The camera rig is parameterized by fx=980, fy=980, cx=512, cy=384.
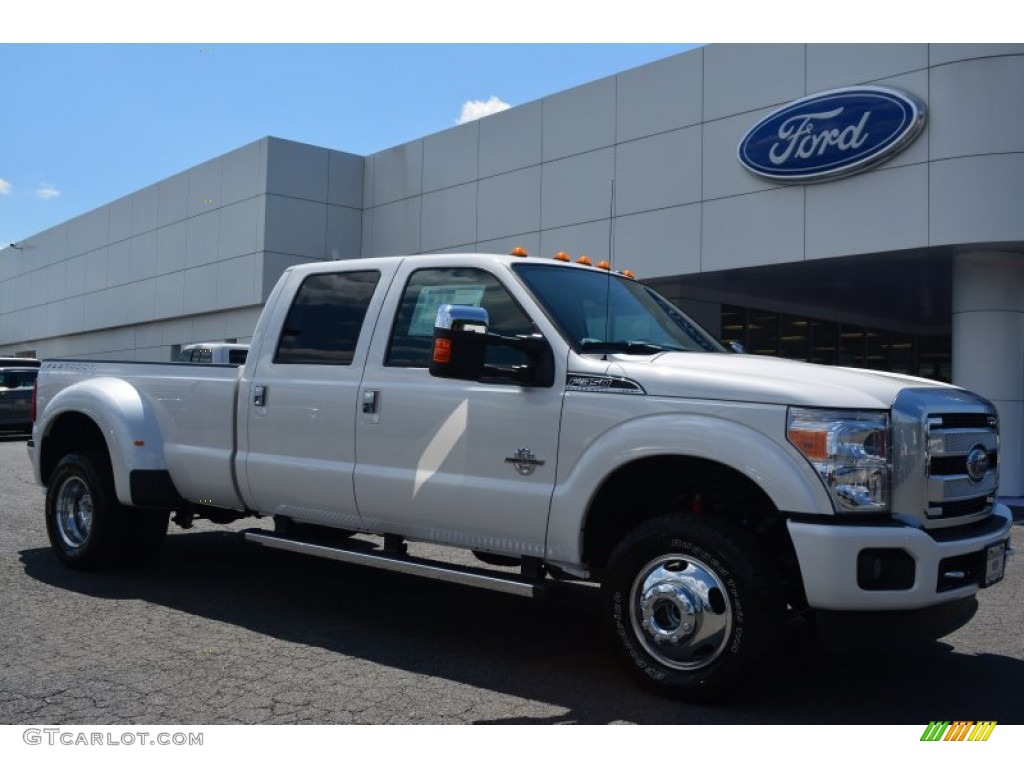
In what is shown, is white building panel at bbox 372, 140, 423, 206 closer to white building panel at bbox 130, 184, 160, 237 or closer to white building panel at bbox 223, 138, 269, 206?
white building panel at bbox 223, 138, 269, 206

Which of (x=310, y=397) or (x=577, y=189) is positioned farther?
(x=577, y=189)

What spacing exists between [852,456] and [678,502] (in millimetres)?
991

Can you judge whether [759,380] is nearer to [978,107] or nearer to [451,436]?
[451,436]

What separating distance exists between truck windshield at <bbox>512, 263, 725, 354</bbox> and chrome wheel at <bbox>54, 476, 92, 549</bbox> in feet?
12.7

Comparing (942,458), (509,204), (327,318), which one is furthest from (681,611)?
(509,204)

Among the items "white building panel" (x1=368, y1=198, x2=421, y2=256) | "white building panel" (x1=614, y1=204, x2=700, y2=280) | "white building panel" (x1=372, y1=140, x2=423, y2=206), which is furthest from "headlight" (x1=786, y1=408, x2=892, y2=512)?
"white building panel" (x1=372, y1=140, x2=423, y2=206)

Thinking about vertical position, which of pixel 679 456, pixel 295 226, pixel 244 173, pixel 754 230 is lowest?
pixel 679 456

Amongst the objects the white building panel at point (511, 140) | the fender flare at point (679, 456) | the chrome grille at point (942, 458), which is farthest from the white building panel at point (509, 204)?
the chrome grille at point (942, 458)

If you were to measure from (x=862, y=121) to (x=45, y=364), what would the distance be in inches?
472

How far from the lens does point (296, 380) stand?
5863 mm

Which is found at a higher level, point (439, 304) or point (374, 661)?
→ point (439, 304)

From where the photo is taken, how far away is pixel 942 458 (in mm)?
4211

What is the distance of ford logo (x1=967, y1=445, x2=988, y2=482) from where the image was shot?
4.39 metres

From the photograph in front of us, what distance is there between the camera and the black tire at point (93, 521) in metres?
6.80
